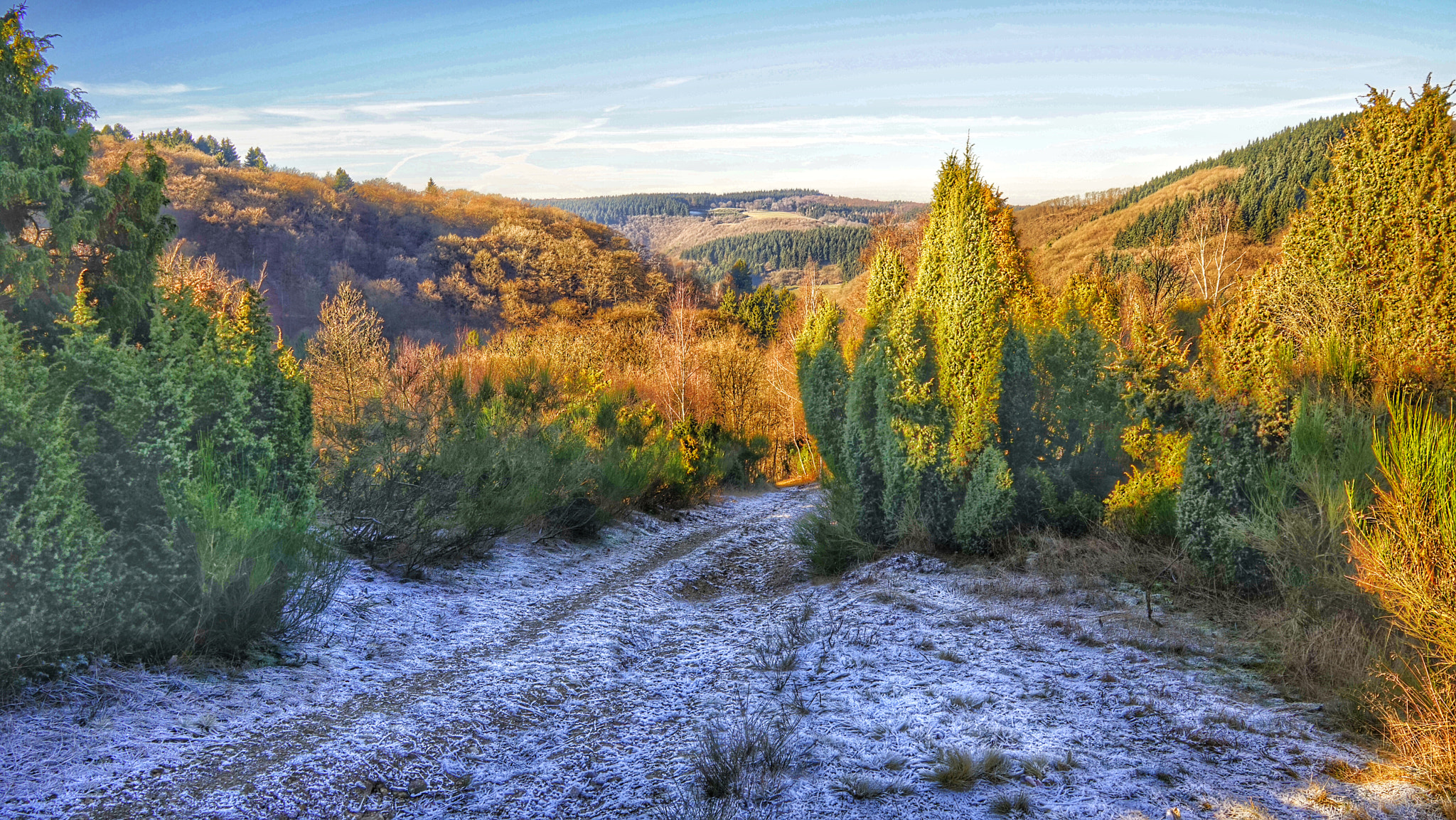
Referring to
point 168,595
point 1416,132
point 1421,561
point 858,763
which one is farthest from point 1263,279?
point 168,595

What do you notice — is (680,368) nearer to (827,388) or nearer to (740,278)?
(827,388)

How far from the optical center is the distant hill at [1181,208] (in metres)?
36.7

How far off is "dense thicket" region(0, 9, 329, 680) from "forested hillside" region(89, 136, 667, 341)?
36116 mm

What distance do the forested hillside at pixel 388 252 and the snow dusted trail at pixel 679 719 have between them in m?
37.4

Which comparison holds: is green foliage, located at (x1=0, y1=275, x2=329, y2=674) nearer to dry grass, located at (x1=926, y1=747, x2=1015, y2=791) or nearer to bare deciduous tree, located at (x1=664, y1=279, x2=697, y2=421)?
dry grass, located at (x1=926, y1=747, x2=1015, y2=791)

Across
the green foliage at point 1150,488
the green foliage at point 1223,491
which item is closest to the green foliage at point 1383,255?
the green foliage at point 1223,491

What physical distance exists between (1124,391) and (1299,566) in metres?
2.25

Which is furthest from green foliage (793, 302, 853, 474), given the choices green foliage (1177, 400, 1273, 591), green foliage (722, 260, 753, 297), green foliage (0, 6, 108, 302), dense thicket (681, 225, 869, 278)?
dense thicket (681, 225, 869, 278)

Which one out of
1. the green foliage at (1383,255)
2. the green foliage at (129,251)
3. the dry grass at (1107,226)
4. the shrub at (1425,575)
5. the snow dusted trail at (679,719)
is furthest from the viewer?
the dry grass at (1107,226)

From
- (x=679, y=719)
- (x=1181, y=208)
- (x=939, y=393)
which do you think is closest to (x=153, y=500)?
(x=679, y=719)

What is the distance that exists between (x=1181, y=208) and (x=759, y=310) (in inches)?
1006

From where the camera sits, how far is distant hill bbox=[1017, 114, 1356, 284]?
36656mm

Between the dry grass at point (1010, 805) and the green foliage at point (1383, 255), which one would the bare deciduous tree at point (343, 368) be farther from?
the green foliage at point (1383, 255)

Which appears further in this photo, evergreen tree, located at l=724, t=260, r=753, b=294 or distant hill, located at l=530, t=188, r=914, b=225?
distant hill, located at l=530, t=188, r=914, b=225
